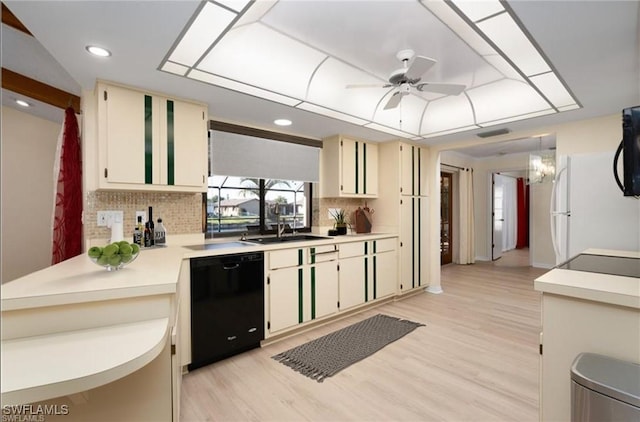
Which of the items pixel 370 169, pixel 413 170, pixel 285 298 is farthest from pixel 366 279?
pixel 413 170

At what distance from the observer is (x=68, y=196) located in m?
2.46

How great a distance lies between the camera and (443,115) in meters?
3.74

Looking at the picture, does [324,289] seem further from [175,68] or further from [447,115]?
[447,115]

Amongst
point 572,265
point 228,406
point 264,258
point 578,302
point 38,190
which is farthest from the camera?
point 38,190

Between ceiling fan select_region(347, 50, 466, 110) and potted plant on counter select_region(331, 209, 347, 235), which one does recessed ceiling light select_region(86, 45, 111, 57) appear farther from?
potted plant on counter select_region(331, 209, 347, 235)

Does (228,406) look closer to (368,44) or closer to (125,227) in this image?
(125,227)

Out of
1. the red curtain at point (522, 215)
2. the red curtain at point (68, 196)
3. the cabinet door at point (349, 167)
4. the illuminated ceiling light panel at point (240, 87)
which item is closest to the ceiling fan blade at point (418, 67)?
the illuminated ceiling light panel at point (240, 87)

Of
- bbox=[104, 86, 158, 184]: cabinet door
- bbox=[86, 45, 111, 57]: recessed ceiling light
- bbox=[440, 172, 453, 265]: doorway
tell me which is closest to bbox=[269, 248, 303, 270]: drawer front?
bbox=[104, 86, 158, 184]: cabinet door

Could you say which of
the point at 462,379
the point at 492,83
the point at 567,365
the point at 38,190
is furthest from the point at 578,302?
the point at 38,190

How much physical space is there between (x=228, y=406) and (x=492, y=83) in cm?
381

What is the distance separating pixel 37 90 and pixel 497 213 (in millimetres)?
9112

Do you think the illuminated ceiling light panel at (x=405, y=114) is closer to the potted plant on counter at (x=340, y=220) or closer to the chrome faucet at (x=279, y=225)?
the potted plant on counter at (x=340, y=220)

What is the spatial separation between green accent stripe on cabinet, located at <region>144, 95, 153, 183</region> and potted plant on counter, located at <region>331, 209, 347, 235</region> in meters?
2.36

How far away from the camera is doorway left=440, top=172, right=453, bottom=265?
6629 millimetres
